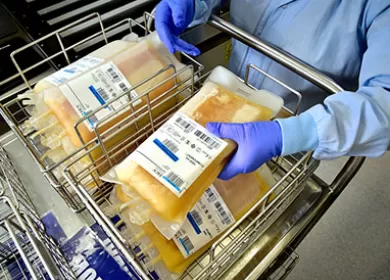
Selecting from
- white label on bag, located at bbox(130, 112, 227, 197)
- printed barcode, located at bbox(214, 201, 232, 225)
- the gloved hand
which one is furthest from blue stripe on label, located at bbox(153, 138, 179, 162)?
the gloved hand

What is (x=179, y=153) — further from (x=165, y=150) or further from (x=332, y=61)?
(x=332, y=61)

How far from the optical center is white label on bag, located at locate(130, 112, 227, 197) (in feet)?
1.34

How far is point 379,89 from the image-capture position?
0.52 meters

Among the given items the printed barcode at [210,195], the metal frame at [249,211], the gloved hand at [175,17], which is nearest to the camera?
the metal frame at [249,211]

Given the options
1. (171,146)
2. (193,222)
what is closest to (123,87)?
(171,146)

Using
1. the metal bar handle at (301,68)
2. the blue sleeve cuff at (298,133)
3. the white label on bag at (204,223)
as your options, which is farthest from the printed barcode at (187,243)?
the metal bar handle at (301,68)

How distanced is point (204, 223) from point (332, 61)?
19.3 inches

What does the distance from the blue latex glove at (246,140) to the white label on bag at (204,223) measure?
0.13 ft

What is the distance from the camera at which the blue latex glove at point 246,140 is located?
0.45m

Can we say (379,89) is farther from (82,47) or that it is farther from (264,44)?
(82,47)

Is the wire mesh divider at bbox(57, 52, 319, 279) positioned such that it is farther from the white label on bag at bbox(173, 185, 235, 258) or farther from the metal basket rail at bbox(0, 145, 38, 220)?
the metal basket rail at bbox(0, 145, 38, 220)

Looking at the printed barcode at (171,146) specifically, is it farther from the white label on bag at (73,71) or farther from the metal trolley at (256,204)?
the white label on bag at (73,71)

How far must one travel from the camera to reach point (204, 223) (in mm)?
459

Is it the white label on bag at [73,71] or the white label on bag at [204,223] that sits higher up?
the white label on bag at [73,71]
